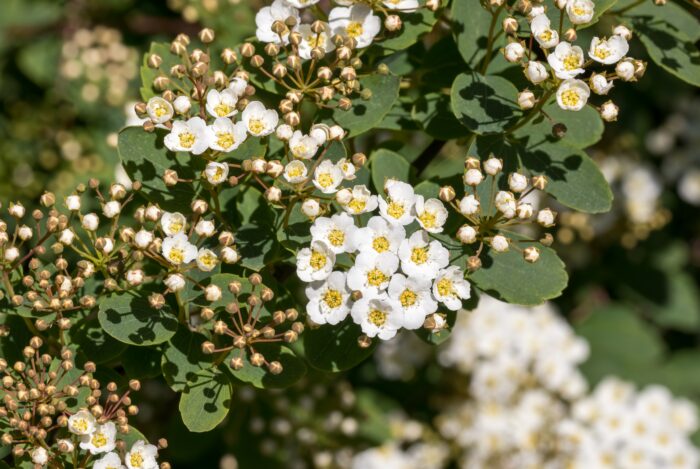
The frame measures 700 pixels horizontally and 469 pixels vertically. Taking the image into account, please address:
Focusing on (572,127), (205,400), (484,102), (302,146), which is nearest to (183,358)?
(205,400)

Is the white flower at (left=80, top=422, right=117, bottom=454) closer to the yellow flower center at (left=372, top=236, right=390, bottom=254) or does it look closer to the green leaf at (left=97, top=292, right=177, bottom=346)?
the green leaf at (left=97, top=292, right=177, bottom=346)

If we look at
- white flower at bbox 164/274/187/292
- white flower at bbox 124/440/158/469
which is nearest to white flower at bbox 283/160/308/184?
white flower at bbox 164/274/187/292

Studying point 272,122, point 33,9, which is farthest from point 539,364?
point 33,9

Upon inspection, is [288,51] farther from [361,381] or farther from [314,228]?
[361,381]

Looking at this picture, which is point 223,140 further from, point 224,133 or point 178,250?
point 178,250

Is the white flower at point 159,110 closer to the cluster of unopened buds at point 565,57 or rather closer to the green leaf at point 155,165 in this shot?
the green leaf at point 155,165

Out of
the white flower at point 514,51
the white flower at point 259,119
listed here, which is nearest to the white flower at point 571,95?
the white flower at point 514,51
